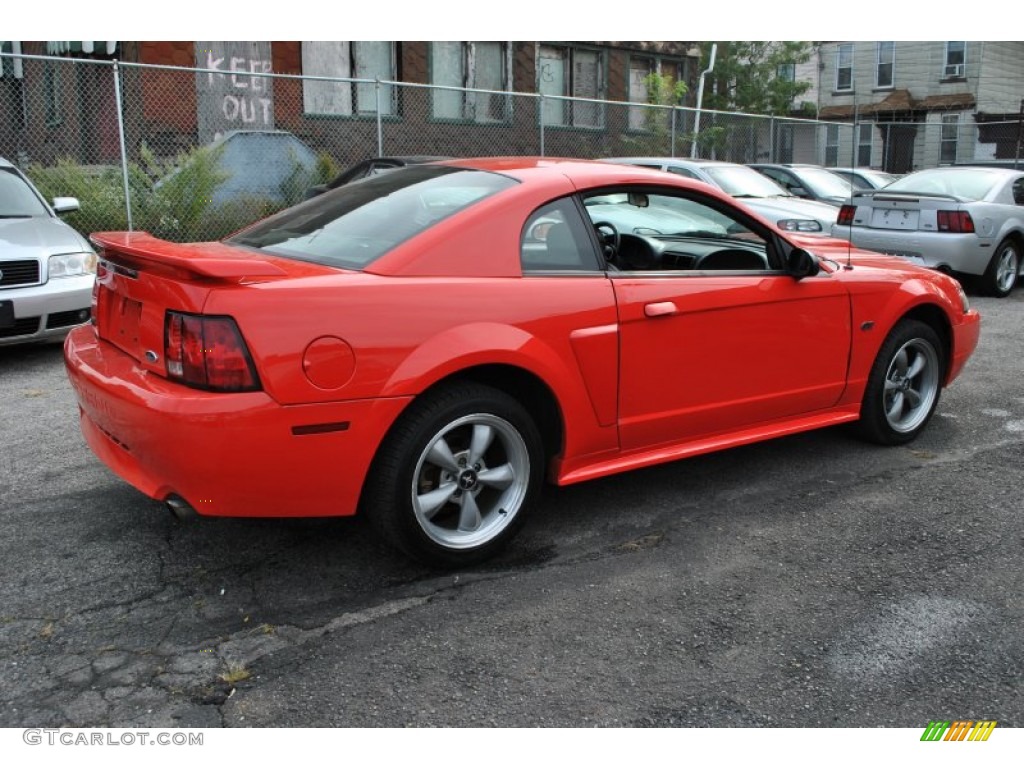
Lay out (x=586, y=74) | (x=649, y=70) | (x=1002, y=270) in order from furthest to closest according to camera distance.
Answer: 1. (x=649, y=70)
2. (x=586, y=74)
3. (x=1002, y=270)

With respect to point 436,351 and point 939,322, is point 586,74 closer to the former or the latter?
point 939,322

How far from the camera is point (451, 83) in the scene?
20.5 metres

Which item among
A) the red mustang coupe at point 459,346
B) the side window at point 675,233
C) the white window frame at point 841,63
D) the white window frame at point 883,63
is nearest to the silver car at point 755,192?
the side window at point 675,233

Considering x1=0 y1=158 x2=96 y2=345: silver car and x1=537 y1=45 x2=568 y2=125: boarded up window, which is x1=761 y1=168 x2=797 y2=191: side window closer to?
x1=537 y1=45 x2=568 y2=125: boarded up window

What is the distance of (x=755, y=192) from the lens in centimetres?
1180

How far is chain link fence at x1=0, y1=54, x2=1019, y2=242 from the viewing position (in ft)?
36.2

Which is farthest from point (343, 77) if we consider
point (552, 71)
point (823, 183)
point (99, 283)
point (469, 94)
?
point (99, 283)

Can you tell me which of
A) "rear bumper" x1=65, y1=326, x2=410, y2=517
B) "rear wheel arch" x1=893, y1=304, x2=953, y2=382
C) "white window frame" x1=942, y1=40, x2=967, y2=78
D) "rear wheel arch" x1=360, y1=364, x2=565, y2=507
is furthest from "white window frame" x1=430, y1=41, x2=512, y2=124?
"white window frame" x1=942, y1=40, x2=967, y2=78

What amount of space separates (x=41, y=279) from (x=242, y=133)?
266 inches

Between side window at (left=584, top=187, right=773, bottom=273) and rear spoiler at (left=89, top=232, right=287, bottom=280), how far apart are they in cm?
149

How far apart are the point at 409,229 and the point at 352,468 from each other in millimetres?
953

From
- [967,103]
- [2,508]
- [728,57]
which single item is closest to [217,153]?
[2,508]

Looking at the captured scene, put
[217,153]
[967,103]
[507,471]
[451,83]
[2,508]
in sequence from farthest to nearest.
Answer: [967,103] < [451,83] < [217,153] < [2,508] < [507,471]

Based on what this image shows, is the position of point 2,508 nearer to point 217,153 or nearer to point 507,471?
point 507,471
